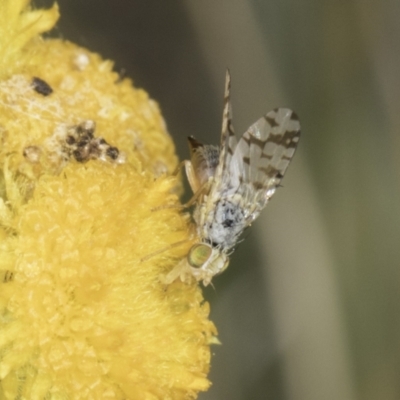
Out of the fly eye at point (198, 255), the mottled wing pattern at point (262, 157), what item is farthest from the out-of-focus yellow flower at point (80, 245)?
the mottled wing pattern at point (262, 157)

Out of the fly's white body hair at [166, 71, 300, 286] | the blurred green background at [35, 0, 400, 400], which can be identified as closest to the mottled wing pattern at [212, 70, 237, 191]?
the fly's white body hair at [166, 71, 300, 286]

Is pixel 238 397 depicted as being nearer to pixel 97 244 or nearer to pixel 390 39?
pixel 97 244

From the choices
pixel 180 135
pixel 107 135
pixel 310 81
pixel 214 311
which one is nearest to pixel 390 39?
pixel 310 81

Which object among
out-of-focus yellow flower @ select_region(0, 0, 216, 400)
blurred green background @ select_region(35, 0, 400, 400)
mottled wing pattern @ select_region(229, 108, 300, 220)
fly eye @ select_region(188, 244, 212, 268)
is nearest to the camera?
out-of-focus yellow flower @ select_region(0, 0, 216, 400)

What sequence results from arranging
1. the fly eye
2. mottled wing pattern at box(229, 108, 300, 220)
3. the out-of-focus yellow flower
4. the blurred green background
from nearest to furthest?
the out-of-focus yellow flower, the fly eye, mottled wing pattern at box(229, 108, 300, 220), the blurred green background

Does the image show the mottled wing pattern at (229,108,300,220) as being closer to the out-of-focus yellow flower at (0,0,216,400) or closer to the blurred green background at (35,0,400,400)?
the out-of-focus yellow flower at (0,0,216,400)

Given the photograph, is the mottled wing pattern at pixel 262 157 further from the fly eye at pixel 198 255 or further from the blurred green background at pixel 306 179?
the blurred green background at pixel 306 179

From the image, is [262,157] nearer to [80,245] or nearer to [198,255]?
[198,255]
